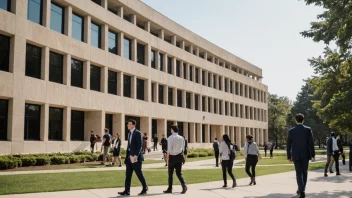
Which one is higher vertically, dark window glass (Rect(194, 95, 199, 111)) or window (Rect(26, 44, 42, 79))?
window (Rect(26, 44, 42, 79))

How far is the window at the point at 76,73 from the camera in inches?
1227

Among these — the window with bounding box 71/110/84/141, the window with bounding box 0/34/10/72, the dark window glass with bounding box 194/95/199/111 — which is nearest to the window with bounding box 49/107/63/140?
the window with bounding box 71/110/84/141

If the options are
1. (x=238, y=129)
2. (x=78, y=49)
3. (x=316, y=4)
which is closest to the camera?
(x=316, y=4)

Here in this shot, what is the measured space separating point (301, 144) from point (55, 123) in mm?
23755

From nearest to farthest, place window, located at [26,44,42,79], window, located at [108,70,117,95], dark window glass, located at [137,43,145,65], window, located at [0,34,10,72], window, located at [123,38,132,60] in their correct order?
window, located at [0,34,10,72] < window, located at [26,44,42,79] < window, located at [108,70,117,95] < window, located at [123,38,132,60] < dark window glass, located at [137,43,145,65]

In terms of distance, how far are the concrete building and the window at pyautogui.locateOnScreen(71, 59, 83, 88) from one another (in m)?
0.09

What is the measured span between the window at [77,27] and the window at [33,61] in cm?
464

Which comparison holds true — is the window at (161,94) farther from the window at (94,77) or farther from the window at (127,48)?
the window at (94,77)

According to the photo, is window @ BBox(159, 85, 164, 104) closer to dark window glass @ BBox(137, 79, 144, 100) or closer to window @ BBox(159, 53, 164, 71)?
window @ BBox(159, 53, 164, 71)

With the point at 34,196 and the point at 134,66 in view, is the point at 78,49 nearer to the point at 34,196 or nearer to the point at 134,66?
the point at 134,66

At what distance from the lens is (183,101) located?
48.2 m

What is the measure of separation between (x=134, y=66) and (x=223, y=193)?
29298 mm

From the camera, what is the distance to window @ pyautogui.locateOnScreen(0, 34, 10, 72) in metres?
24.5

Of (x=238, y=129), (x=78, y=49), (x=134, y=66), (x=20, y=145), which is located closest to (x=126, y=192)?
(x=20, y=145)
